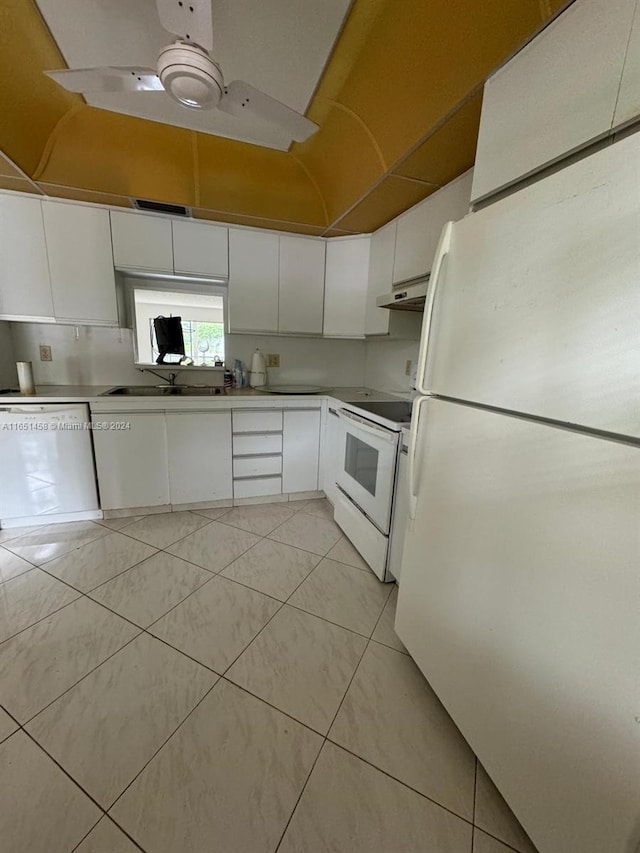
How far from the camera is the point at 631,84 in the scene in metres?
0.77

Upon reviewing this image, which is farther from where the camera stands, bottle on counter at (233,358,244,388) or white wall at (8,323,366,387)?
bottle on counter at (233,358,244,388)

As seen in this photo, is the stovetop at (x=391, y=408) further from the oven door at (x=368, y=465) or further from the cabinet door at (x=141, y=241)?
the cabinet door at (x=141, y=241)

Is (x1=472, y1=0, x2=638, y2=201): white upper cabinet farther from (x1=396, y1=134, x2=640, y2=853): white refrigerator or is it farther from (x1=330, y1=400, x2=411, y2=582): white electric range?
(x1=330, y1=400, x2=411, y2=582): white electric range


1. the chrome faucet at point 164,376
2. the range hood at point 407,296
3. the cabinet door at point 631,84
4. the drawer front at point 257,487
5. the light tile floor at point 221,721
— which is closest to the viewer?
the cabinet door at point 631,84

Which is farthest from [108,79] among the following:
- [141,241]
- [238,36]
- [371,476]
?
[371,476]

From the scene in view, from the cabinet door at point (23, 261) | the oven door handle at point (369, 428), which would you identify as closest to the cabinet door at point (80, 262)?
the cabinet door at point (23, 261)

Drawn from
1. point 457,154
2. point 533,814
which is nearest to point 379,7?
point 457,154

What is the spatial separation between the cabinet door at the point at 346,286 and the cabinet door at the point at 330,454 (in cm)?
74

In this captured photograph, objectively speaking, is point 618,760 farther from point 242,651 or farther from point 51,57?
point 51,57

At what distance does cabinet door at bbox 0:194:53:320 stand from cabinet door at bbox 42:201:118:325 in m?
0.04

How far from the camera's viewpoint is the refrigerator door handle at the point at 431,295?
106 cm

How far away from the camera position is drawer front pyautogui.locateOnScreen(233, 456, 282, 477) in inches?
101

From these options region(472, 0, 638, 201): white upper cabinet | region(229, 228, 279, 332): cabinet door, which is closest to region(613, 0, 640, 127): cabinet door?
region(472, 0, 638, 201): white upper cabinet

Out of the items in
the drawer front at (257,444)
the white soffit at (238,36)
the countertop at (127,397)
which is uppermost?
the white soffit at (238,36)
